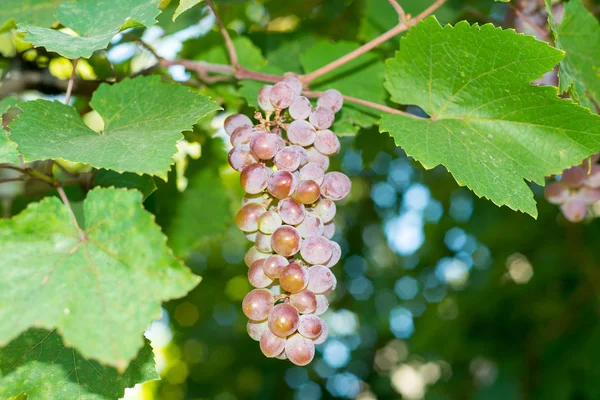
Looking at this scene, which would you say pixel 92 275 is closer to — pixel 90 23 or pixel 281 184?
pixel 281 184

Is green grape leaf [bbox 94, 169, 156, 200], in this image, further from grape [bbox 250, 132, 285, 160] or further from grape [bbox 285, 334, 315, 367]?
grape [bbox 285, 334, 315, 367]

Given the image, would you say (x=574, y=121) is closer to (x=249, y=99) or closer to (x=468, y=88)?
(x=468, y=88)

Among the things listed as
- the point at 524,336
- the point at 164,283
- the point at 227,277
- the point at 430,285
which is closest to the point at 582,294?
the point at 524,336

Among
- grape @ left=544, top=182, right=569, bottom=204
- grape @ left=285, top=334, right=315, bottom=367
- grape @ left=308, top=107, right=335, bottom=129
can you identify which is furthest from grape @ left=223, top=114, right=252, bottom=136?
grape @ left=544, top=182, right=569, bottom=204

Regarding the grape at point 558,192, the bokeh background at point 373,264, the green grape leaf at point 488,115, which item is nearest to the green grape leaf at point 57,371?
the bokeh background at point 373,264

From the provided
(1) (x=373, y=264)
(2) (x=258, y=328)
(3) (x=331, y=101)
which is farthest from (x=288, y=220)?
(1) (x=373, y=264)

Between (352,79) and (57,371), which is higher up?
(352,79)
